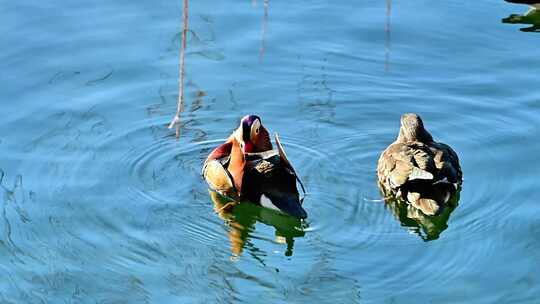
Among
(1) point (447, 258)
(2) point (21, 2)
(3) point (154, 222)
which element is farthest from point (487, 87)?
(2) point (21, 2)

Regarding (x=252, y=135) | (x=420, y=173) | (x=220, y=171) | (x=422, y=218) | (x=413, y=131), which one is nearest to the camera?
(x=420, y=173)

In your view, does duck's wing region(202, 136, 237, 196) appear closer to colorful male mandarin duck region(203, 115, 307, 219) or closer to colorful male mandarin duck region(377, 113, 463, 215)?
colorful male mandarin duck region(203, 115, 307, 219)

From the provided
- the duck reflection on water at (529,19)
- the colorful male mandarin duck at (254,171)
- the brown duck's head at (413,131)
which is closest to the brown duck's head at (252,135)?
the colorful male mandarin duck at (254,171)

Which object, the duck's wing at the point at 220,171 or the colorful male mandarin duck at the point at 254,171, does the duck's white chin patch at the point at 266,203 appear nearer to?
the colorful male mandarin duck at the point at 254,171

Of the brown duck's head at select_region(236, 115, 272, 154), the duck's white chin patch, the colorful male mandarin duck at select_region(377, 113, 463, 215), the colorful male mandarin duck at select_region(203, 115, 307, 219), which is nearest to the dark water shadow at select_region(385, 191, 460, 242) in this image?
the colorful male mandarin duck at select_region(377, 113, 463, 215)

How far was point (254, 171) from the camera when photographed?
1246 cm

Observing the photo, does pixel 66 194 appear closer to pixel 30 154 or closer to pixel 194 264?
pixel 30 154

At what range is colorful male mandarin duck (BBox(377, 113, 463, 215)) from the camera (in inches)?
482

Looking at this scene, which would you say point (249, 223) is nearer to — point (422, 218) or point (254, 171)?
point (254, 171)

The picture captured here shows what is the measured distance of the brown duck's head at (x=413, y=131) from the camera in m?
13.0

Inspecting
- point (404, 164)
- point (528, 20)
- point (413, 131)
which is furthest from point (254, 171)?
point (528, 20)

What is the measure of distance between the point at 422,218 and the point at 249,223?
1667 mm

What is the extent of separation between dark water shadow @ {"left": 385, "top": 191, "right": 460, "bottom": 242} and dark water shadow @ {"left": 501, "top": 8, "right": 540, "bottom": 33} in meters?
4.69

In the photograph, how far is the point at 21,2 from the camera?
55.8 feet
